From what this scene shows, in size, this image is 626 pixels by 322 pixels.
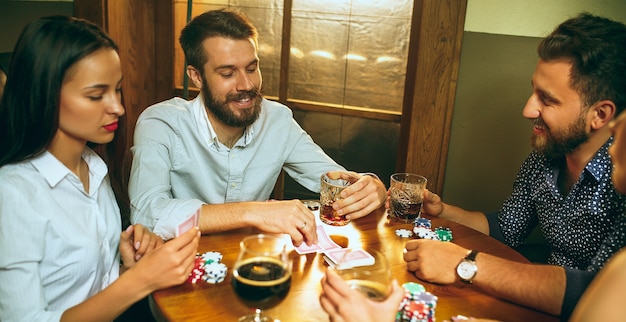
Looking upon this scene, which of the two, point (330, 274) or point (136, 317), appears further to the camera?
point (136, 317)

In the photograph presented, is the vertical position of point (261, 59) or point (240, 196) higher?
point (261, 59)

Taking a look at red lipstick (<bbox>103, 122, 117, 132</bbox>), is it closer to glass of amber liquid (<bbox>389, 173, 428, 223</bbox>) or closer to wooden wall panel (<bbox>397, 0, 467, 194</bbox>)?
glass of amber liquid (<bbox>389, 173, 428, 223</bbox>)

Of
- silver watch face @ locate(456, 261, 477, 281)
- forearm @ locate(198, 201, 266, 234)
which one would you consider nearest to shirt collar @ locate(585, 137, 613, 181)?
silver watch face @ locate(456, 261, 477, 281)

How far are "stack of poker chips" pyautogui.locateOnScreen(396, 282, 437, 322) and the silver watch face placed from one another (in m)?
0.21

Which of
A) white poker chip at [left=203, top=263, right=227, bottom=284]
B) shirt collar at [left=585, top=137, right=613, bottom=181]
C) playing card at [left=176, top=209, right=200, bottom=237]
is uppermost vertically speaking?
shirt collar at [left=585, top=137, right=613, bottom=181]

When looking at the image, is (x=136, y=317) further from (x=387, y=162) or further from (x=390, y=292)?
(x=387, y=162)

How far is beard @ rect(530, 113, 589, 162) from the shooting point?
5.76 feet

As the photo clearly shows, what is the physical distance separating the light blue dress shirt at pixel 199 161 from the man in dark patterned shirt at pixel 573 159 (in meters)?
0.70

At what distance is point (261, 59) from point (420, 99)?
1433 mm

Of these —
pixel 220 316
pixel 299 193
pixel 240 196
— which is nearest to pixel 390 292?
pixel 220 316

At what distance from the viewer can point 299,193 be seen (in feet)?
13.5

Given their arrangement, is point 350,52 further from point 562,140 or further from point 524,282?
point 524,282

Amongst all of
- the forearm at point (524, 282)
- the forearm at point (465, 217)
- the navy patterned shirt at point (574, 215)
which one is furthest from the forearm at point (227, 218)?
the navy patterned shirt at point (574, 215)

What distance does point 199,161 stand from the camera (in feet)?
6.72
